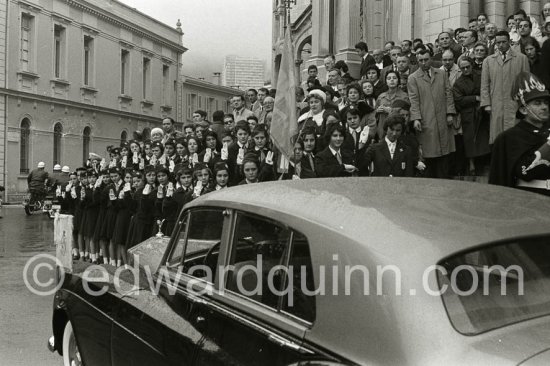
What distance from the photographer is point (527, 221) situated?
2.65 metres

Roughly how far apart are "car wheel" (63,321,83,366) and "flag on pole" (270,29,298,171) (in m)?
3.19

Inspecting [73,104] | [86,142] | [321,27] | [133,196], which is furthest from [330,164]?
[86,142]

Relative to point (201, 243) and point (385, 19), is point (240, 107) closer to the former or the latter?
point (385, 19)

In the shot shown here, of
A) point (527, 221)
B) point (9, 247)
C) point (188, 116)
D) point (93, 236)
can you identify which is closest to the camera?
point (527, 221)

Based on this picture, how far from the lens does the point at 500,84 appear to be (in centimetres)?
848

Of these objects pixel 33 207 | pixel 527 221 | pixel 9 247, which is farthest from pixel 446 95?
pixel 33 207

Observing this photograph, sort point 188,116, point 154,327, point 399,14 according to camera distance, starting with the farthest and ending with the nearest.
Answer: point 188,116
point 399,14
point 154,327

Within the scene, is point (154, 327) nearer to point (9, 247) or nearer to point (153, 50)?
point (9, 247)

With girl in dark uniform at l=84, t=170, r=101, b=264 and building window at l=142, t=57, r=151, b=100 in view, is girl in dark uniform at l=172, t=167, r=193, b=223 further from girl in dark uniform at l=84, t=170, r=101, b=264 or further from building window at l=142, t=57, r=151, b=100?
building window at l=142, t=57, r=151, b=100

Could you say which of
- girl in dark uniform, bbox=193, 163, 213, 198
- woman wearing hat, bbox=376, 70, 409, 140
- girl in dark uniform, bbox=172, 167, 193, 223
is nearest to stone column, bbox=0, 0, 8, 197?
Result: girl in dark uniform, bbox=172, 167, 193, 223

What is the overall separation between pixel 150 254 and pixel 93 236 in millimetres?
8523

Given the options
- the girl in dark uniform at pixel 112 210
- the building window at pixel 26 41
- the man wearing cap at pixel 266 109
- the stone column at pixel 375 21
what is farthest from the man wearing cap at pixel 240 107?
the building window at pixel 26 41

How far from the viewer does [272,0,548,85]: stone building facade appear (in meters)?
16.2

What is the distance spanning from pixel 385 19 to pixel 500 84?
12.1 m
